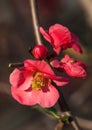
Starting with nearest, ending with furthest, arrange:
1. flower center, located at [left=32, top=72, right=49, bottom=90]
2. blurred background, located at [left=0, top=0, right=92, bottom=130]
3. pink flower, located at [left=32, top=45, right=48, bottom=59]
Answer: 1. pink flower, located at [left=32, top=45, right=48, bottom=59]
2. flower center, located at [left=32, top=72, right=49, bottom=90]
3. blurred background, located at [left=0, top=0, right=92, bottom=130]

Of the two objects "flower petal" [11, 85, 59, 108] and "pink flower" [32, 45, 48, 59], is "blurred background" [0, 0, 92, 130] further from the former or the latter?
"pink flower" [32, 45, 48, 59]

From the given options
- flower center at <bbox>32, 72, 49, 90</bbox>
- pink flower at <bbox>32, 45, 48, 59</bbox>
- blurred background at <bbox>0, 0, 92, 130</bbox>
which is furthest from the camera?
blurred background at <bbox>0, 0, 92, 130</bbox>

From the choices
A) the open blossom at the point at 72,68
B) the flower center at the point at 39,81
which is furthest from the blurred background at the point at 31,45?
the open blossom at the point at 72,68

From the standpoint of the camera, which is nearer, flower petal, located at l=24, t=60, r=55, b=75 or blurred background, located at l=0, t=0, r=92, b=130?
flower petal, located at l=24, t=60, r=55, b=75

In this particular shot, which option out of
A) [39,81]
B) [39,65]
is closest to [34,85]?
[39,81]

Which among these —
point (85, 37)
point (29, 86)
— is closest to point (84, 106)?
point (85, 37)

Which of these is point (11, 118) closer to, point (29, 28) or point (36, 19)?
point (29, 28)

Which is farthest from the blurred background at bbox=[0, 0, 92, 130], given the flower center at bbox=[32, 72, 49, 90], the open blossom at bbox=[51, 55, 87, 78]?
the open blossom at bbox=[51, 55, 87, 78]
